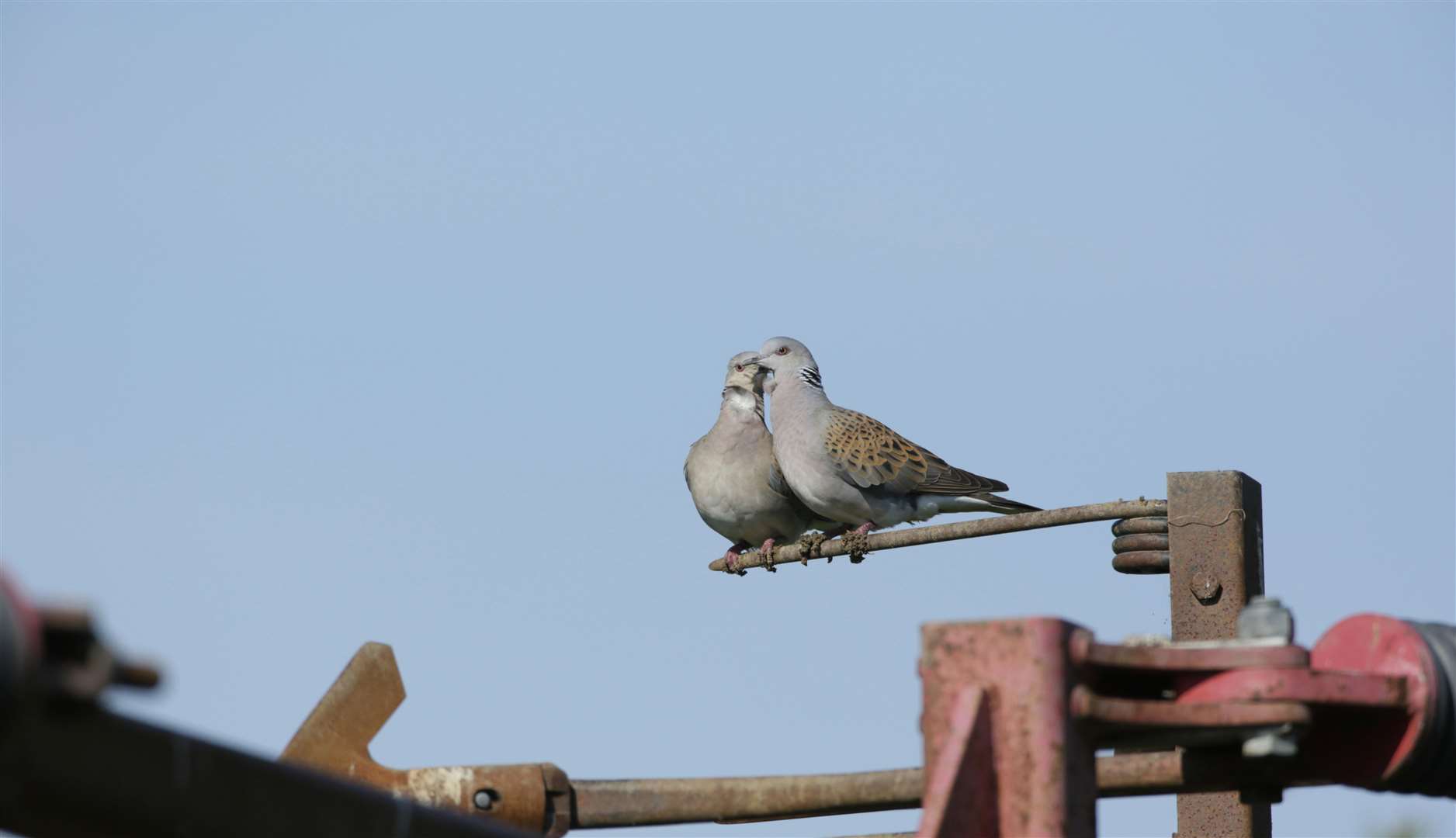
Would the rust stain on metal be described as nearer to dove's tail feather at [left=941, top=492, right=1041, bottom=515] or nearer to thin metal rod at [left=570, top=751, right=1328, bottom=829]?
thin metal rod at [left=570, top=751, right=1328, bottom=829]

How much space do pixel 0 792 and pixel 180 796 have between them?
167mm

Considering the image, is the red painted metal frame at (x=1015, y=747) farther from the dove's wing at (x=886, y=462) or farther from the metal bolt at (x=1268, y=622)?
the dove's wing at (x=886, y=462)

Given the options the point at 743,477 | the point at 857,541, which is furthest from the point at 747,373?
the point at 857,541

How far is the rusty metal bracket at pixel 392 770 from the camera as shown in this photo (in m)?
3.07

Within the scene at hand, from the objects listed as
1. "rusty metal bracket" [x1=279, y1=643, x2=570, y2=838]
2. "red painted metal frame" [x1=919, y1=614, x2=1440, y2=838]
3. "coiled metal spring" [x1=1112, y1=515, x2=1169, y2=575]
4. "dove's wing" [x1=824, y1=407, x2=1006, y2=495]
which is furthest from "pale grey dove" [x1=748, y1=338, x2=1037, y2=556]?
"red painted metal frame" [x1=919, y1=614, x2=1440, y2=838]

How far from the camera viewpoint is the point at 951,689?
6.99 feet

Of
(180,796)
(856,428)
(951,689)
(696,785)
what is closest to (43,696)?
(180,796)

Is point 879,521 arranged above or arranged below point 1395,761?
above

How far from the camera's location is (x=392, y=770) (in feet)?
10.7

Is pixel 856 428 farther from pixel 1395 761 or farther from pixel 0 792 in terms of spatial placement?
pixel 0 792

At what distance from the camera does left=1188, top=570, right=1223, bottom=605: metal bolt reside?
16.9 ft

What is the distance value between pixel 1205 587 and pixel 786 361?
5.12 metres

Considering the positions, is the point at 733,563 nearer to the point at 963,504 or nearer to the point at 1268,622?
the point at 963,504

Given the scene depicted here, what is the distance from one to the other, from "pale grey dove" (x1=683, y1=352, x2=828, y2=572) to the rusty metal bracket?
6.34m
